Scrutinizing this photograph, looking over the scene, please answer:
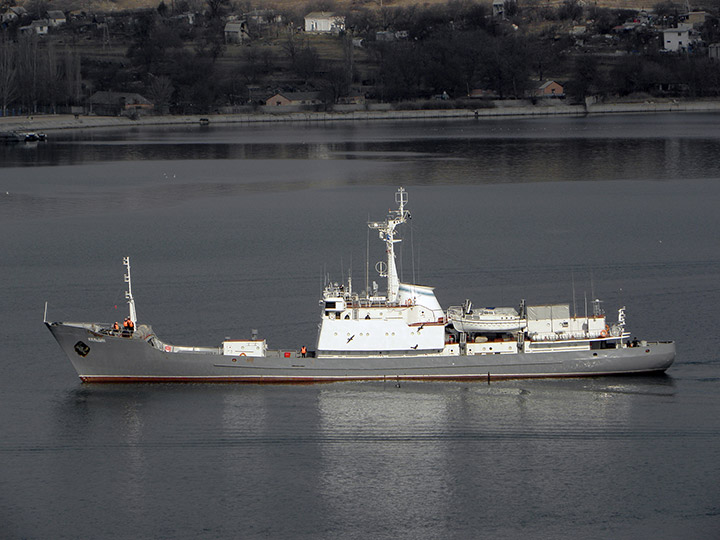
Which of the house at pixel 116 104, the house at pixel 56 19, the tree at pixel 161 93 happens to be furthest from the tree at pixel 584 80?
the house at pixel 56 19

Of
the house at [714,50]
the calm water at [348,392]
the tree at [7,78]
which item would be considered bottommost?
the calm water at [348,392]

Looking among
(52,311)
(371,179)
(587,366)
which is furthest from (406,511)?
(371,179)

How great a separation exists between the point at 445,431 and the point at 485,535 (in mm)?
4682

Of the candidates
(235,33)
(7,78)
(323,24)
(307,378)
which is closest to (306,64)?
(235,33)

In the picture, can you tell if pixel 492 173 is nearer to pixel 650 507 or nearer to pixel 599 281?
pixel 599 281

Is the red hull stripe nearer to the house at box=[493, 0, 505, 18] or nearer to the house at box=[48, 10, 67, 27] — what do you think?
the house at box=[48, 10, 67, 27]

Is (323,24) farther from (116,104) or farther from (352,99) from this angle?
(116,104)

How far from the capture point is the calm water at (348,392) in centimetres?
2144

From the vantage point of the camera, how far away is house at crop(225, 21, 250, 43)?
16562 cm

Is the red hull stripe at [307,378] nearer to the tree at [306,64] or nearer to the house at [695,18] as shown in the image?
the tree at [306,64]

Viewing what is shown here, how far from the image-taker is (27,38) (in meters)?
138

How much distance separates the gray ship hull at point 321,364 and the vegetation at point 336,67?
322 feet

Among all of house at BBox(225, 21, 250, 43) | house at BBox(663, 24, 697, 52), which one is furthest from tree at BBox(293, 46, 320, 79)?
house at BBox(663, 24, 697, 52)

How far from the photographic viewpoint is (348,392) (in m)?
27.2
